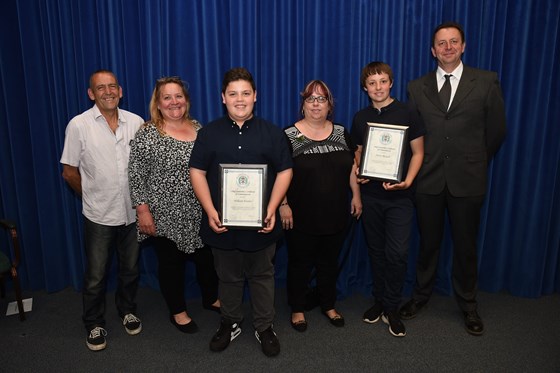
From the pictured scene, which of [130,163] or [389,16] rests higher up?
[389,16]

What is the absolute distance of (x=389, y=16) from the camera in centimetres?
326

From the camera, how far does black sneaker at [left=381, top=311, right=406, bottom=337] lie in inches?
115

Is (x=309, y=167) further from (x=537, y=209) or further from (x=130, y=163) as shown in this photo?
(x=537, y=209)

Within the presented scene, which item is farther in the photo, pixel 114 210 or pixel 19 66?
pixel 19 66

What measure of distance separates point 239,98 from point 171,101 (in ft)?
1.60

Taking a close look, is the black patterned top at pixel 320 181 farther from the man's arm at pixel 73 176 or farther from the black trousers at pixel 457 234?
the man's arm at pixel 73 176

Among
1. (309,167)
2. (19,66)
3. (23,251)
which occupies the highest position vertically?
(19,66)

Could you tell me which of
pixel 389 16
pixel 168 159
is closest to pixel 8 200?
pixel 168 159

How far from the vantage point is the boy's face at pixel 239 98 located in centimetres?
243

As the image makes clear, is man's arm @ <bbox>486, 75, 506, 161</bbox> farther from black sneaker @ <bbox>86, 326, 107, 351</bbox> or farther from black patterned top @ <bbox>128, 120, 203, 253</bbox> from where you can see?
black sneaker @ <bbox>86, 326, 107, 351</bbox>

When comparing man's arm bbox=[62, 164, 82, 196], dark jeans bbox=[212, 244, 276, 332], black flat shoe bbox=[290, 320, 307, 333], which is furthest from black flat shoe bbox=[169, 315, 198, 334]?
man's arm bbox=[62, 164, 82, 196]

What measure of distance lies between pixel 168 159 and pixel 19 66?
1.71m

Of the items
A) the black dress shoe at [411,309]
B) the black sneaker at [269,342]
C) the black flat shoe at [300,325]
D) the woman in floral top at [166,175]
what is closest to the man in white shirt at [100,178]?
the woman in floral top at [166,175]

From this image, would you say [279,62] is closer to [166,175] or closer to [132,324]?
[166,175]
